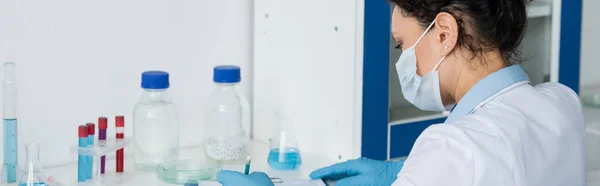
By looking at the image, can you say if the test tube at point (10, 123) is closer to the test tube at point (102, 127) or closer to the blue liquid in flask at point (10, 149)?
the blue liquid in flask at point (10, 149)

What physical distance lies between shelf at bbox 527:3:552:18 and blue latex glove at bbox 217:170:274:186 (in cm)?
83

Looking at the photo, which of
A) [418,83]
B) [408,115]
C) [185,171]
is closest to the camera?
[418,83]

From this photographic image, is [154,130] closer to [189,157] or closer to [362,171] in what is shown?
[189,157]

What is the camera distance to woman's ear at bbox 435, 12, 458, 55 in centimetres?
113

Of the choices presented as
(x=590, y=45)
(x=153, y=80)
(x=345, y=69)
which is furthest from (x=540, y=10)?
(x=153, y=80)

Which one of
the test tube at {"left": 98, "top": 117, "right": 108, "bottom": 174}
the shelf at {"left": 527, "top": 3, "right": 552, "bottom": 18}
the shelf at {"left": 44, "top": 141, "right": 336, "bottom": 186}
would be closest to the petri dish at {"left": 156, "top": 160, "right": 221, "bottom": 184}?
the shelf at {"left": 44, "top": 141, "right": 336, "bottom": 186}

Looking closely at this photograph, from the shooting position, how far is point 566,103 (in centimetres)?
117

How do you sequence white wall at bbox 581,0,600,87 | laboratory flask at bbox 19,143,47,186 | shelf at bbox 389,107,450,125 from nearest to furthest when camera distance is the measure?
1. laboratory flask at bbox 19,143,47,186
2. shelf at bbox 389,107,450,125
3. white wall at bbox 581,0,600,87

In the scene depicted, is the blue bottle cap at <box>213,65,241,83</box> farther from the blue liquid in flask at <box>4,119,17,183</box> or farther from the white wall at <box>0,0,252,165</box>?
the blue liquid in flask at <box>4,119,17,183</box>

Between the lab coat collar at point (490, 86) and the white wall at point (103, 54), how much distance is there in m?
0.77

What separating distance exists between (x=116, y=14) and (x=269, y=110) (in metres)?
0.40

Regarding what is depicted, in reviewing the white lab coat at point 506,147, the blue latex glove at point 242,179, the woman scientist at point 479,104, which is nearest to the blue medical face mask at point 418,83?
the woman scientist at point 479,104

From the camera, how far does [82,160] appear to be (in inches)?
58.3

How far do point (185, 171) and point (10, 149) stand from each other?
32cm
